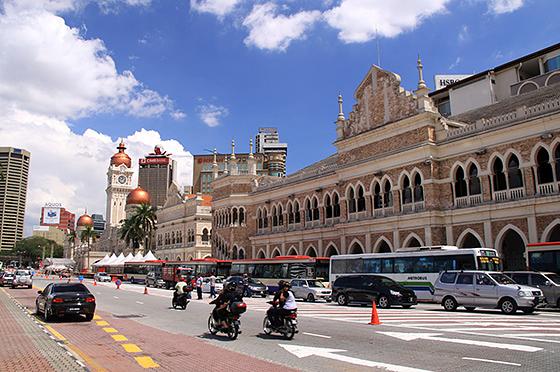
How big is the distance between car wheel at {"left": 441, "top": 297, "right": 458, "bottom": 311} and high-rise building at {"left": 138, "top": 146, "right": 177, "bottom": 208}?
474 feet

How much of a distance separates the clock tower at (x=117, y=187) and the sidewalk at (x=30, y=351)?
101 meters

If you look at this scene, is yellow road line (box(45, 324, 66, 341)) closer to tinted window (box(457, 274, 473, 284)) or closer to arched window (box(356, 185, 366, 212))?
tinted window (box(457, 274, 473, 284))

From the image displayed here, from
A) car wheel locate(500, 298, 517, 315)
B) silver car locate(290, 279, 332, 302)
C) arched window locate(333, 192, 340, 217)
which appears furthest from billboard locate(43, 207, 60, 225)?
car wheel locate(500, 298, 517, 315)

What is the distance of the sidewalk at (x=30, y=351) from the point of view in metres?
9.04

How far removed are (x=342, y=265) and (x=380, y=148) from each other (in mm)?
10233

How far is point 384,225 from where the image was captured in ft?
117

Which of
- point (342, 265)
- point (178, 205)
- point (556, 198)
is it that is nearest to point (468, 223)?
point (556, 198)

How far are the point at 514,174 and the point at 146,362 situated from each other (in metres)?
25.6

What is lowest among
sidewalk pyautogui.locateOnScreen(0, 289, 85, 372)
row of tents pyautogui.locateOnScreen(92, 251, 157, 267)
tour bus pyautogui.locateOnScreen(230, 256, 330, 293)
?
sidewalk pyautogui.locateOnScreen(0, 289, 85, 372)

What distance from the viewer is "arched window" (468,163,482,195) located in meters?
31.0

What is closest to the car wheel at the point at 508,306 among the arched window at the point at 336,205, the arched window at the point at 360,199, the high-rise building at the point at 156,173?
the arched window at the point at 360,199

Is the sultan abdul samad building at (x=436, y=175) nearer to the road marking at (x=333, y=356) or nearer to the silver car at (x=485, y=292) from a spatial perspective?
the silver car at (x=485, y=292)

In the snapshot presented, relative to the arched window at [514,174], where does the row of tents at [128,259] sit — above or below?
below

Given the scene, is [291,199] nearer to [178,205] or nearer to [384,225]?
[384,225]
